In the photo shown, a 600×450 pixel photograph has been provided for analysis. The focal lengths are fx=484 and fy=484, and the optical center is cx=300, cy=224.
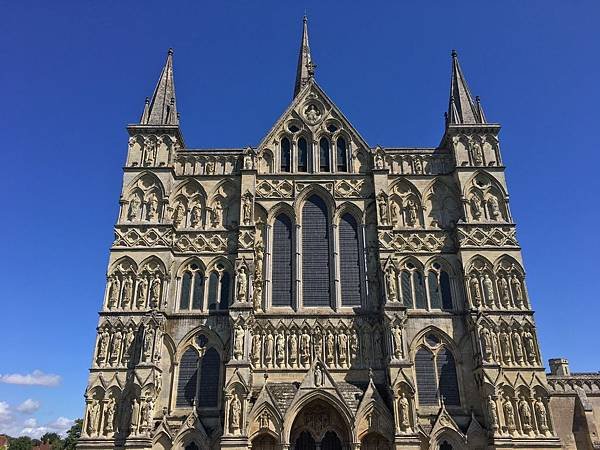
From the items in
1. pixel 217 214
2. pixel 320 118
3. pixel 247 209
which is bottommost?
pixel 247 209

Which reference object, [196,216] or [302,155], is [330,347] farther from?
[302,155]

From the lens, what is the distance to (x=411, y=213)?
2591 cm

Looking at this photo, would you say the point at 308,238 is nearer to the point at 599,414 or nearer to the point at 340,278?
the point at 340,278

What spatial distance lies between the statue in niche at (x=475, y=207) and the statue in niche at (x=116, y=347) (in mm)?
18563

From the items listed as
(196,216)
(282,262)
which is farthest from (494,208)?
(196,216)

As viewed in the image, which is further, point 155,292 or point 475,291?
point 475,291

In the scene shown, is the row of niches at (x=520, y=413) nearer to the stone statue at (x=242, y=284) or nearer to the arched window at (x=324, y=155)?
the stone statue at (x=242, y=284)

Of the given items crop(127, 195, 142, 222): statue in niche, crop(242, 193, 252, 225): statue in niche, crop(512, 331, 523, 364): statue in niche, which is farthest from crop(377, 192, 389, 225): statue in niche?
crop(127, 195, 142, 222): statue in niche

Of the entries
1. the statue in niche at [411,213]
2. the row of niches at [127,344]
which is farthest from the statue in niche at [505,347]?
the row of niches at [127,344]

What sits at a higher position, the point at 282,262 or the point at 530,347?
the point at 282,262

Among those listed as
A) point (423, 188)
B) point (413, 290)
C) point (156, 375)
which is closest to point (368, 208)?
point (423, 188)

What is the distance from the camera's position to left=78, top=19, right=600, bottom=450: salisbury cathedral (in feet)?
68.1

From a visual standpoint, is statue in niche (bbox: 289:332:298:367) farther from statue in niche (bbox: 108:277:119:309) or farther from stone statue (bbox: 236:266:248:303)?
statue in niche (bbox: 108:277:119:309)

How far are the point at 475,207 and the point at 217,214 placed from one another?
13.7 metres
